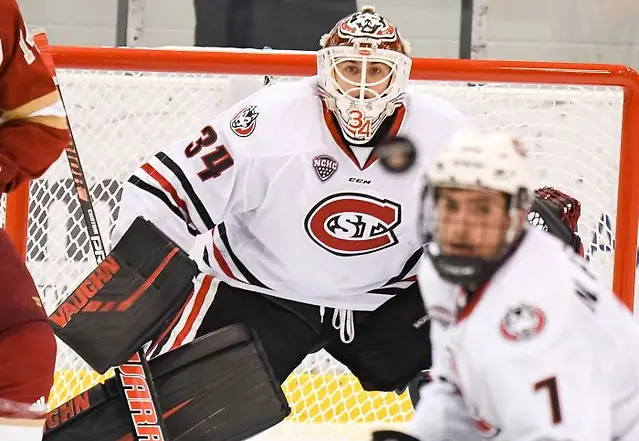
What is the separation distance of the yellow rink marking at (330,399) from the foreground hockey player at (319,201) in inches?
19.0

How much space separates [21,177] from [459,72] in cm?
133

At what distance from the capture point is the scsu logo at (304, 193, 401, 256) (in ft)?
7.35

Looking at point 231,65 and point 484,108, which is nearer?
point 231,65

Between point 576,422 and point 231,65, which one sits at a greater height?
point 231,65

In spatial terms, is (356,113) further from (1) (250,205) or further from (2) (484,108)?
(2) (484,108)

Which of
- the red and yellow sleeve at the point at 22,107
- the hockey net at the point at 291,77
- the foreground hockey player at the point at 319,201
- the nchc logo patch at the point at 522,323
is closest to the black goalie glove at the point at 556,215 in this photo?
the foreground hockey player at the point at 319,201

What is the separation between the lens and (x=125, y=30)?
4.34m

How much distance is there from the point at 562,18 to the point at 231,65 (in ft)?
8.03

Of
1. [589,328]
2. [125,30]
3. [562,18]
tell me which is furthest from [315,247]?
[562,18]

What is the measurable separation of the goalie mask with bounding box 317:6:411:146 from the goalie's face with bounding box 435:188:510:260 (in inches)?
34.2

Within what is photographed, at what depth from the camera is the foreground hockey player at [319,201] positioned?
2.20 meters

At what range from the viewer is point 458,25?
4.48m

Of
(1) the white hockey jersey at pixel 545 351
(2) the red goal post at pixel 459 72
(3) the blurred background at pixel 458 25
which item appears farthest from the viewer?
(3) the blurred background at pixel 458 25

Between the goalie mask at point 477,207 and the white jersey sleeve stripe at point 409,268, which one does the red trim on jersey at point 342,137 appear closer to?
the white jersey sleeve stripe at point 409,268
